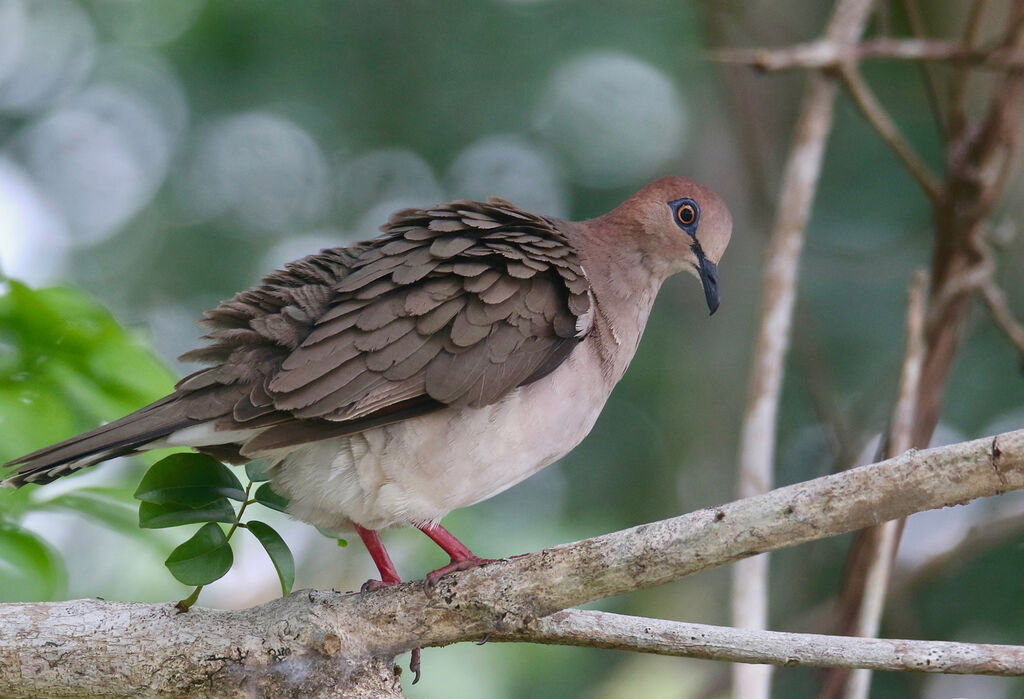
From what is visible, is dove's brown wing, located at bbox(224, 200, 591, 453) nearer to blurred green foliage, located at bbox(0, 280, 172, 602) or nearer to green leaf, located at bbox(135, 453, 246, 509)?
green leaf, located at bbox(135, 453, 246, 509)

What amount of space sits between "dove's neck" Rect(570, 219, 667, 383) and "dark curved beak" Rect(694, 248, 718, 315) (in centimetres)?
16

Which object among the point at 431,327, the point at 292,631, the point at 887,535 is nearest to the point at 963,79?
the point at 887,535

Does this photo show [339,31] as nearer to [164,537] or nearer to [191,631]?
[164,537]

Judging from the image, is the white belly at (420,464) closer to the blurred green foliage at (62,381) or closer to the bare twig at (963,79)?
the blurred green foliage at (62,381)

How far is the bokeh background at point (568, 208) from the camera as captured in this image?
5.93 metres

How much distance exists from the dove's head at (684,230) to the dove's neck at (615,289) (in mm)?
69

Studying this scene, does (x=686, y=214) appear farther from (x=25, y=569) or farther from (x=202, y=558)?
(x=25, y=569)

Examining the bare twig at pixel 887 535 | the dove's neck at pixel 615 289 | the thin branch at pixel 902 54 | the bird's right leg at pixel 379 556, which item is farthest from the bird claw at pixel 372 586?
the thin branch at pixel 902 54

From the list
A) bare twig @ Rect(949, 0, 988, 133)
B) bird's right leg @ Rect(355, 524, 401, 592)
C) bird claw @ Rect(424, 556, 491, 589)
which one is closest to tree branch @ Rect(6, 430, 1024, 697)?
bird claw @ Rect(424, 556, 491, 589)

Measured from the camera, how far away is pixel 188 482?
279 cm

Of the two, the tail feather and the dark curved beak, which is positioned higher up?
the dark curved beak

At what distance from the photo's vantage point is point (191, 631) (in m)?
2.64

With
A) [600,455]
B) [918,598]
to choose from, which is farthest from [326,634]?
[600,455]

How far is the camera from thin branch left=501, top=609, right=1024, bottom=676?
6.76ft
